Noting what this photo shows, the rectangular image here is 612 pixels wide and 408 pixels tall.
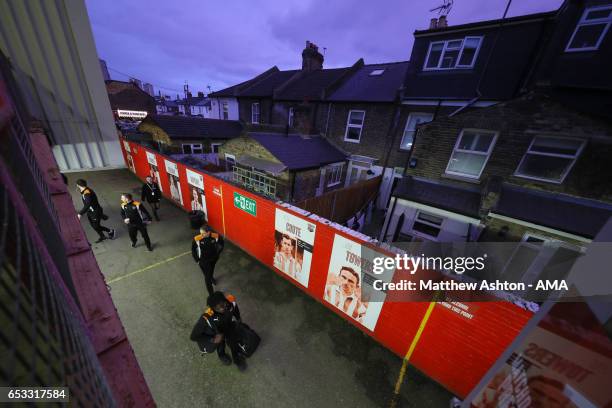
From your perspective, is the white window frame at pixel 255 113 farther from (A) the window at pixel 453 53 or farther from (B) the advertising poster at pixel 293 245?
(B) the advertising poster at pixel 293 245

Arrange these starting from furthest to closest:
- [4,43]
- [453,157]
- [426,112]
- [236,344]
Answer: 1. [426,112]
2. [453,157]
3. [236,344]
4. [4,43]

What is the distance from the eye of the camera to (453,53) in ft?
30.3

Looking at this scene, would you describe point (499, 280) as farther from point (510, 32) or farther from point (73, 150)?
point (73, 150)

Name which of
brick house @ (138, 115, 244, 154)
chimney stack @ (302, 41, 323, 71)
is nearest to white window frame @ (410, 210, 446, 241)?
brick house @ (138, 115, 244, 154)

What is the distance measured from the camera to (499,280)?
695 centimetres

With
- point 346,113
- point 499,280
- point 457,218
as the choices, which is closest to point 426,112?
point 346,113

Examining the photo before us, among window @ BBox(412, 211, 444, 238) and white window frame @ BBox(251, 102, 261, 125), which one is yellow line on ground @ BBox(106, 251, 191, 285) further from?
white window frame @ BBox(251, 102, 261, 125)

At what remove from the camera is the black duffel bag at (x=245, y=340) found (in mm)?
3755

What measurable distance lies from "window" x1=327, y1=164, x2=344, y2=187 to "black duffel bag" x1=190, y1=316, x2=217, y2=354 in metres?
9.71

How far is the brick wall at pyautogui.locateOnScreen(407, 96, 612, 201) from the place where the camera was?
574cm

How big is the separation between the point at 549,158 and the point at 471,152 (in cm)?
187

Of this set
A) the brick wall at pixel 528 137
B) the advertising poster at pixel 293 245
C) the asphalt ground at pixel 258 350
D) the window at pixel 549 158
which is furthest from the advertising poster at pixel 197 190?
the window at pixel 549 158

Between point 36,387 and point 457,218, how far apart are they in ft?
28.6

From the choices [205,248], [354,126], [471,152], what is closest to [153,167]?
[205,248]
